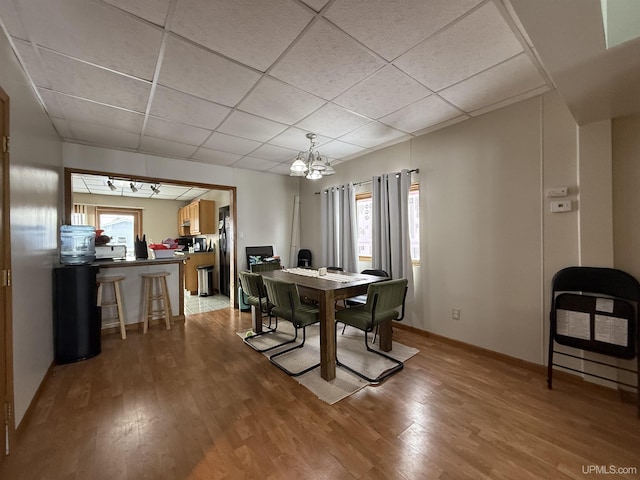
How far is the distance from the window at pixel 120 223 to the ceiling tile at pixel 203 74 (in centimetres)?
607

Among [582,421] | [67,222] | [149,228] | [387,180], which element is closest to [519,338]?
[582,421]

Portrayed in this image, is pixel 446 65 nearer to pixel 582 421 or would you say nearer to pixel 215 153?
pixel 582 421

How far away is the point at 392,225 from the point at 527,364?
79.2 inches

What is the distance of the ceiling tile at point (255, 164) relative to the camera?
14.3 feet

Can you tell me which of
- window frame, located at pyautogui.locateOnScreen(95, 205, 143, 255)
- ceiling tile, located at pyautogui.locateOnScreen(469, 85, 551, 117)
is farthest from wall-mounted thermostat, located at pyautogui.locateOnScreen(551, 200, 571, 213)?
window frame, located at pyautogui.locateOnScreen(95, 205, 143, 255)

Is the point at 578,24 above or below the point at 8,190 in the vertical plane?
above

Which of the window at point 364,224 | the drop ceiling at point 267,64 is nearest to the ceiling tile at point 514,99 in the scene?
the drop ceiling at point 267,64

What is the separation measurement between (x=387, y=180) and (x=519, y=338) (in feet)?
7.65

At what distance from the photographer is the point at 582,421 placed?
181 centimetres

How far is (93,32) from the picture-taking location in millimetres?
1612

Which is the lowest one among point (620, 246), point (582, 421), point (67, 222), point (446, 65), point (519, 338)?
point (582, 421)

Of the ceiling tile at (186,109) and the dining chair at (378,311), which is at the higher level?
the ceiling tile at (186,109)

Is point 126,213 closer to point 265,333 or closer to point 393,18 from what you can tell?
point 265,333

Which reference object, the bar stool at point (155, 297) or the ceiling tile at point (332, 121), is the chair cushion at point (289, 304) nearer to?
the ceiling tile at point (332, 121)
